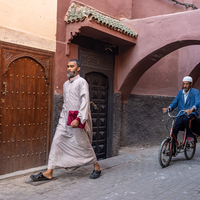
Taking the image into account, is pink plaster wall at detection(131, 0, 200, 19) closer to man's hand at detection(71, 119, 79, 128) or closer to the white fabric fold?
Answer: the white fabric fold

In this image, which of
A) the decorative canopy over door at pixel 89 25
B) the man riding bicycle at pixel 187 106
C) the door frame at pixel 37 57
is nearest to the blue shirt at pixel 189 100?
the man riding bicycle at pixel 187 106

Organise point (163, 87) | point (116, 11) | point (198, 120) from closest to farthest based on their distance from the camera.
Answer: point (198, 120) → point (116, 11) → point (163, 87)

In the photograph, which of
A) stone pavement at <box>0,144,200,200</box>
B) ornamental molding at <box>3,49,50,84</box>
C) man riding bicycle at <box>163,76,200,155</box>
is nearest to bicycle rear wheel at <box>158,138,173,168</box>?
stone pavement at <box>0,144,200,200</box>

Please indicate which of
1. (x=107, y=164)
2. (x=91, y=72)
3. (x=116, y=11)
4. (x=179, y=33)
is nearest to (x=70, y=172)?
(x=107, y=164)

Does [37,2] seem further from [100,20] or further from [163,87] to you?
[163,87]

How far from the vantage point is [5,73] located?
4.14 metres

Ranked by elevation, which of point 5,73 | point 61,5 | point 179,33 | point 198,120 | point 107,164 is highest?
point 61,5

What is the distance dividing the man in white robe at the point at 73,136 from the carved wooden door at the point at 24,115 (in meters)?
0.67

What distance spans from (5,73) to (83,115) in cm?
140

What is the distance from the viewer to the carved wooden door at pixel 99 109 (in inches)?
239

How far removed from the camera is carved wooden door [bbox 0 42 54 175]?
4184mm

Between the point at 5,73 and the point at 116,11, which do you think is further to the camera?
the point at 116,11

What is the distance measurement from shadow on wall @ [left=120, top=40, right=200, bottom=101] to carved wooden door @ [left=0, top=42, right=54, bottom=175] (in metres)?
2.38

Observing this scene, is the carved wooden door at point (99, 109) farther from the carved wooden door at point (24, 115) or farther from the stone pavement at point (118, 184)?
the carved wooden door at point (24, 115)
